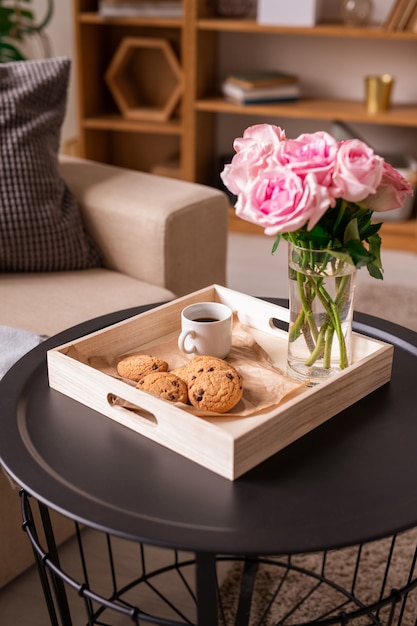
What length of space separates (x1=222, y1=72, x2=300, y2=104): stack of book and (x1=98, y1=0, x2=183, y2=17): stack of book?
1.13ft

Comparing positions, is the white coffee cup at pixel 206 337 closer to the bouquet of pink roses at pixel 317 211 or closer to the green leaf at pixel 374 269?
the bouquet of pink roses at pixel 317 211

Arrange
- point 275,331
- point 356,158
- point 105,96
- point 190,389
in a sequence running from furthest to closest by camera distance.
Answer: point 105,96
point 275,331
point 190,389
point 356,158

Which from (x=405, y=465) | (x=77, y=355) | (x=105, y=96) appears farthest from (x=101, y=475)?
(x=105, y=96)

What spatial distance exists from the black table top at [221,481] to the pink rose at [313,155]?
1.10ft

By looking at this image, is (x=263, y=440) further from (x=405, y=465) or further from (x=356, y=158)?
(x=356, y=158)

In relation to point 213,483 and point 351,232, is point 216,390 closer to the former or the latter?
point 213,483

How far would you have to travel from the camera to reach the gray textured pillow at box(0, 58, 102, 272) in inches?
71.1

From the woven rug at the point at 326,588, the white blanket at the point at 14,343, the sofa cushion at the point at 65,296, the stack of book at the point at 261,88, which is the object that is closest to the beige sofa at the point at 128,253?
the sofa cushion at the point at 65,296

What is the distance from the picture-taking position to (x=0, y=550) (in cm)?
142

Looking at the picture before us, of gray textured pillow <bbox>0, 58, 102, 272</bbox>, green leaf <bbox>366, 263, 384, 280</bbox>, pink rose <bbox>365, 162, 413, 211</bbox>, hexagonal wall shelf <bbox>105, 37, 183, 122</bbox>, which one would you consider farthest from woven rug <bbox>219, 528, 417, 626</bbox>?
hexagonal wall shelf <bbox>105, 37, 183, 122</bbox>

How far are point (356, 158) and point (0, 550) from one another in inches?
36.6

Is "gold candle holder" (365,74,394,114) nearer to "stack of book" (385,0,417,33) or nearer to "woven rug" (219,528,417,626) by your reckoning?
"stack of book" (385,0,417,33)

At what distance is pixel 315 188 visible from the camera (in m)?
0.93

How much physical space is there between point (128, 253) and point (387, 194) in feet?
3.23
